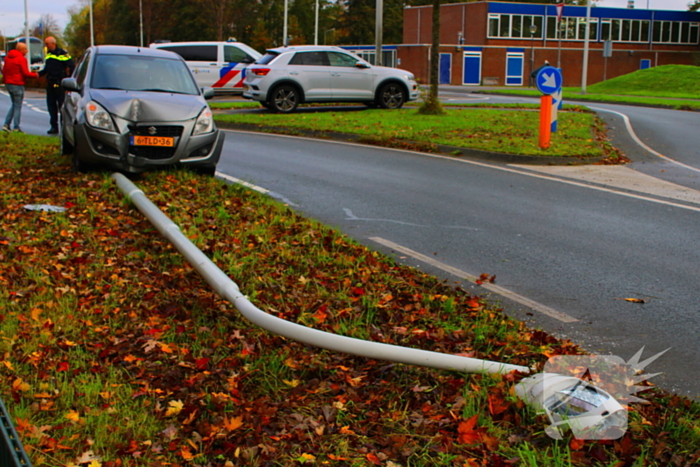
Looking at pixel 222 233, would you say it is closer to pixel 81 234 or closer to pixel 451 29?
pixel 81 234

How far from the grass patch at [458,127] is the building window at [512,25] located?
44.9m

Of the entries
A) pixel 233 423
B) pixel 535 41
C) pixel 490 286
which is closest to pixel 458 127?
pixel 490 286

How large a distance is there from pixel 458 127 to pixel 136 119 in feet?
29.8

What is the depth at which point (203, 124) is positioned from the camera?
9.88 meters

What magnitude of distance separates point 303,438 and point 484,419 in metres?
0.85

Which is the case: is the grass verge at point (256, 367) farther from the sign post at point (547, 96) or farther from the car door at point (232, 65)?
the car door at point (232, 65)

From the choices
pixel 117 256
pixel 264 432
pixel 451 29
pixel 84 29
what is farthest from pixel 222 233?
pixel 84 29

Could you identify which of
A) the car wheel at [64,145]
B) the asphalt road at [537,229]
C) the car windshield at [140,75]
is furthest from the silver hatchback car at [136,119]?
the asphalt road at [537,229]

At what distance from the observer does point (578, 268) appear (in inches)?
247

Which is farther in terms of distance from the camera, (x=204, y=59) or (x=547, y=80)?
(x=204, y=59)

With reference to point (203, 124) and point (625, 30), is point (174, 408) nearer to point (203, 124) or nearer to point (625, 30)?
point (203, 124)

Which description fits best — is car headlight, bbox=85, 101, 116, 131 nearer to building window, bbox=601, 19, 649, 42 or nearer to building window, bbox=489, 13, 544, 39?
building window, bbox=489, 13, 544, 39

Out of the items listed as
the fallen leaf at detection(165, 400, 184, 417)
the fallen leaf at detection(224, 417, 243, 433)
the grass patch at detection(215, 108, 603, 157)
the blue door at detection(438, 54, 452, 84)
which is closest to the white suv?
the grass patch at detection(215, 108, 603, 157)

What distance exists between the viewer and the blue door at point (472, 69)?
6134 centimetres
